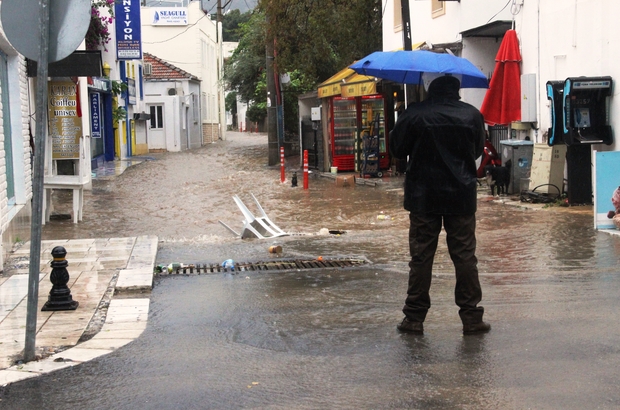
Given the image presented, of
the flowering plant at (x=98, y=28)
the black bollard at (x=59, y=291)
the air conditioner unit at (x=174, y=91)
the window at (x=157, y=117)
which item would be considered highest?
the flowering plant at (x=98, y=28)

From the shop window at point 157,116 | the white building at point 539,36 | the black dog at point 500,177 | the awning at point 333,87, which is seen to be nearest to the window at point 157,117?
the shop window at point 157,116

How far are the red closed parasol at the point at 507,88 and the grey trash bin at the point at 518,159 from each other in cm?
100

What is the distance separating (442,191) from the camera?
5.86 metres

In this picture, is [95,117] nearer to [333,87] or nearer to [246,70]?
[333,87]

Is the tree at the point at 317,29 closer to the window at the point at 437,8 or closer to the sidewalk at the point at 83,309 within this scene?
the window at the point at 437,8

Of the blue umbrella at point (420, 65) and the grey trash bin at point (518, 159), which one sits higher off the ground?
the blue umbrella at point (420, 65)

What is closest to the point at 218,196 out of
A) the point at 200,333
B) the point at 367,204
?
the point at 367,204

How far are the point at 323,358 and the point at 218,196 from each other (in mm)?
15528

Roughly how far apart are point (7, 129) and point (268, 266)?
4731 mm

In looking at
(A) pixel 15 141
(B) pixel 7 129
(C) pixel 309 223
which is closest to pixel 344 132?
(C) pixel 309 223

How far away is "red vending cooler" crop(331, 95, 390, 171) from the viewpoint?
25391 millimetres

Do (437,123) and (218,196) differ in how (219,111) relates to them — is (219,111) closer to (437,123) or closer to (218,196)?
(218,196)

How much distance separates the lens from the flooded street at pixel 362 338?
4656 millimetres

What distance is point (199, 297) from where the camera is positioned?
7680mm
